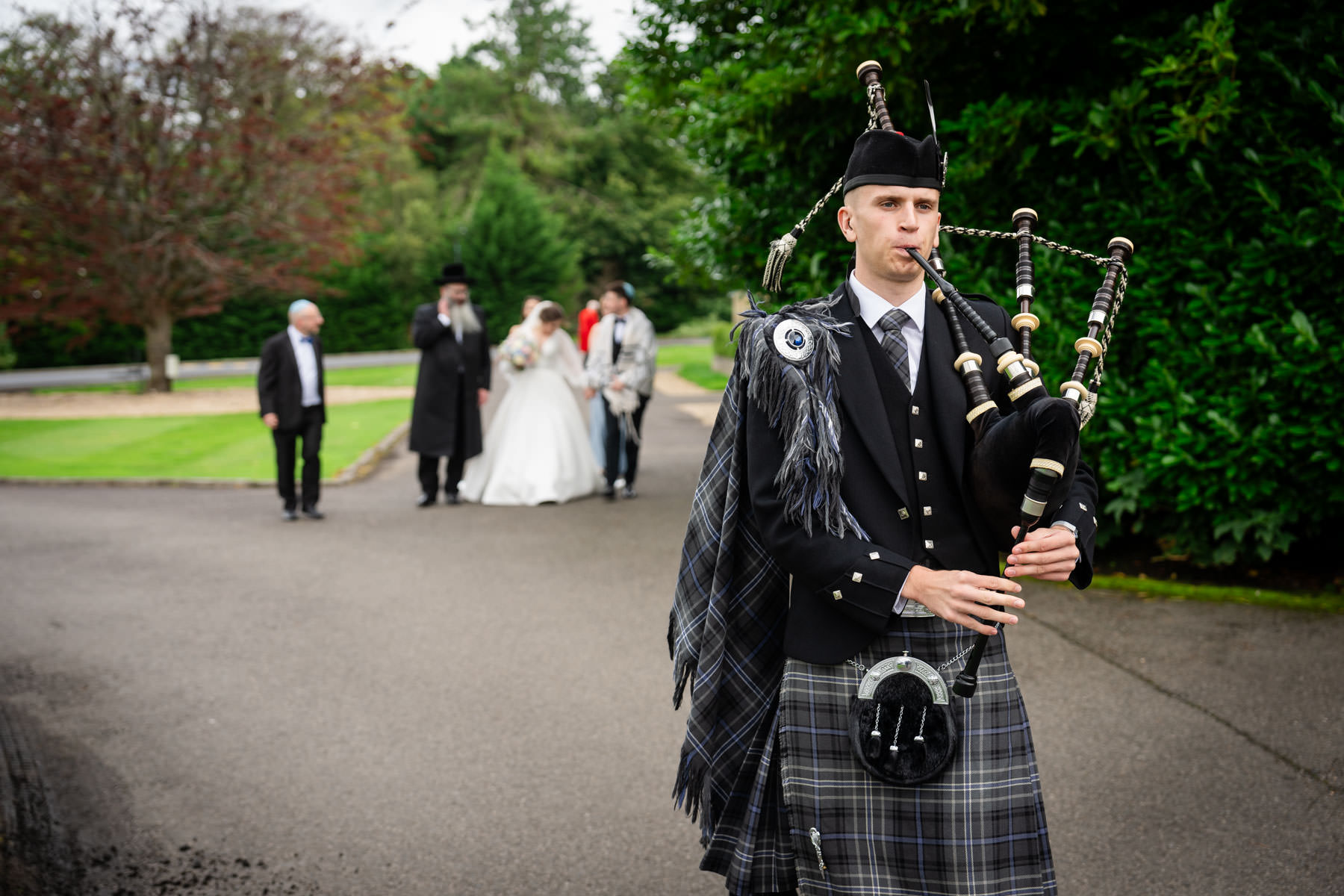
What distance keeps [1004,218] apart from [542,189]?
49776 mm

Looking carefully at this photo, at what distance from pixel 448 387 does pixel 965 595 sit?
9592 millimetres

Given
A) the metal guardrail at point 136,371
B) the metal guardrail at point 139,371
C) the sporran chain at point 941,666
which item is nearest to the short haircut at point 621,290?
the sporran chain at point 941,666

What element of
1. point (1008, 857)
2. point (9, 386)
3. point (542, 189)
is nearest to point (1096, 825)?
point (1008, 857)

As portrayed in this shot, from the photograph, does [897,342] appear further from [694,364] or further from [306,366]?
[694,364]

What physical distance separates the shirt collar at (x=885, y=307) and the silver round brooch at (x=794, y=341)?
18 centimetres

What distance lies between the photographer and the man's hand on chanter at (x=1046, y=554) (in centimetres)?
215

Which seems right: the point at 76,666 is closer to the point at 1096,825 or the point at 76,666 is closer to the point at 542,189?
the point at 1096,825

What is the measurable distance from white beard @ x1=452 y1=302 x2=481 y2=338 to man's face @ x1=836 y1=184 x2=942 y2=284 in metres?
9.35

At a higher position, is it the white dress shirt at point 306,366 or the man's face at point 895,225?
the man's face at point 895,225

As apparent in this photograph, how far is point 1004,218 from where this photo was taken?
7355 mm

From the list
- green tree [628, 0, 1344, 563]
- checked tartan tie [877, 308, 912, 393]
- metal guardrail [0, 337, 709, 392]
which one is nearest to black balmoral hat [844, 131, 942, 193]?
checked tartan tie [877, 308, 912, 393]

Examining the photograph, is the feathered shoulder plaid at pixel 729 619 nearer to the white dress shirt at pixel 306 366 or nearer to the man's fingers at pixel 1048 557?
the man's fingers at pixel 1048 557

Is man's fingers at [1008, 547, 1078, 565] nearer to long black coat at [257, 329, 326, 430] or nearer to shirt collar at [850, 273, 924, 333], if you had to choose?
shirt collar at [850, 273, 924, 333]

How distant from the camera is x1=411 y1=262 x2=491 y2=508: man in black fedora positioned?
1118 cm
